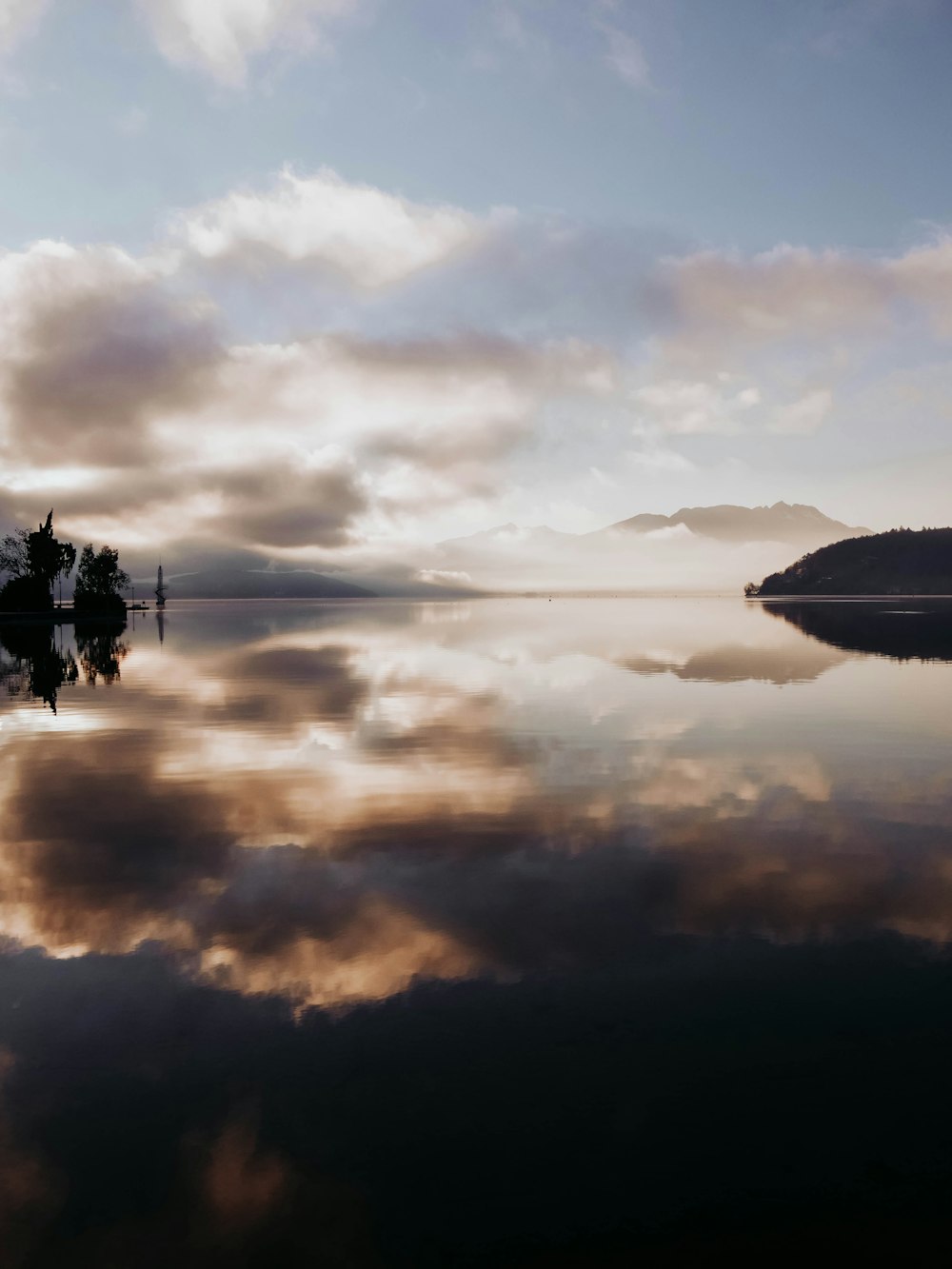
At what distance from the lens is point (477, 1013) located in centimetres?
758

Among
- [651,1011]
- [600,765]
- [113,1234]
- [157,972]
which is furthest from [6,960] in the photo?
[600,765]

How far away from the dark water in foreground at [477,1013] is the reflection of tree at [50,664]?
20.8 metres

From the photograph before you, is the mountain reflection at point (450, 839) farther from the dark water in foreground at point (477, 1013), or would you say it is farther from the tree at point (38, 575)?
the tree at point (38, 575)

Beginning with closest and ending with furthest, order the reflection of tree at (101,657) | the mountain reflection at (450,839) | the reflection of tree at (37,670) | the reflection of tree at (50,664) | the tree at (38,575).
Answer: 1. the mountain reflection at (450,839)
2. the reflection of tree at (37,670)
3. the reflection of tree at (50,664)
4. the reflection of tree at (101,657)
5. the tree at (38,575)

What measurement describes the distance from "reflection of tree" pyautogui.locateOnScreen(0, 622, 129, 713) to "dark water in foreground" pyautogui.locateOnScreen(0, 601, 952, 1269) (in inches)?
818

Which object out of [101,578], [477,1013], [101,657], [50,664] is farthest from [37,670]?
[101,578]

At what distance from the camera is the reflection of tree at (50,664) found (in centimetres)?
3694

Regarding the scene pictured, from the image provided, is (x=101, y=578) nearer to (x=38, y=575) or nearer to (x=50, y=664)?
(x=38, y=575)

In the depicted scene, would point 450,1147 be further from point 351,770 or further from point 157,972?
point 351,770

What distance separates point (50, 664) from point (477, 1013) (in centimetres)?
4870

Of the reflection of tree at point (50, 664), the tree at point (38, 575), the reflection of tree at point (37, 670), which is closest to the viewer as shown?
the reflection of tree at point (37, 670)

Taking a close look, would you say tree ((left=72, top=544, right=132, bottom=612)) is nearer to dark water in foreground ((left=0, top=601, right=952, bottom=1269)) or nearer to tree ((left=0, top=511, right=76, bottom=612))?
tree ((left=0, top=511, right=76, bottom=612))

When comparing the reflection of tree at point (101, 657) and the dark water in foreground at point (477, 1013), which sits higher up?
the reflection of tree at point (101, 657)

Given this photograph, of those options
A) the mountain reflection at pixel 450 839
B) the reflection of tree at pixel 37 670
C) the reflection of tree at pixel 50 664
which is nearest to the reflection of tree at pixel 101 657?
the reflection of tree at pixel 50 664
